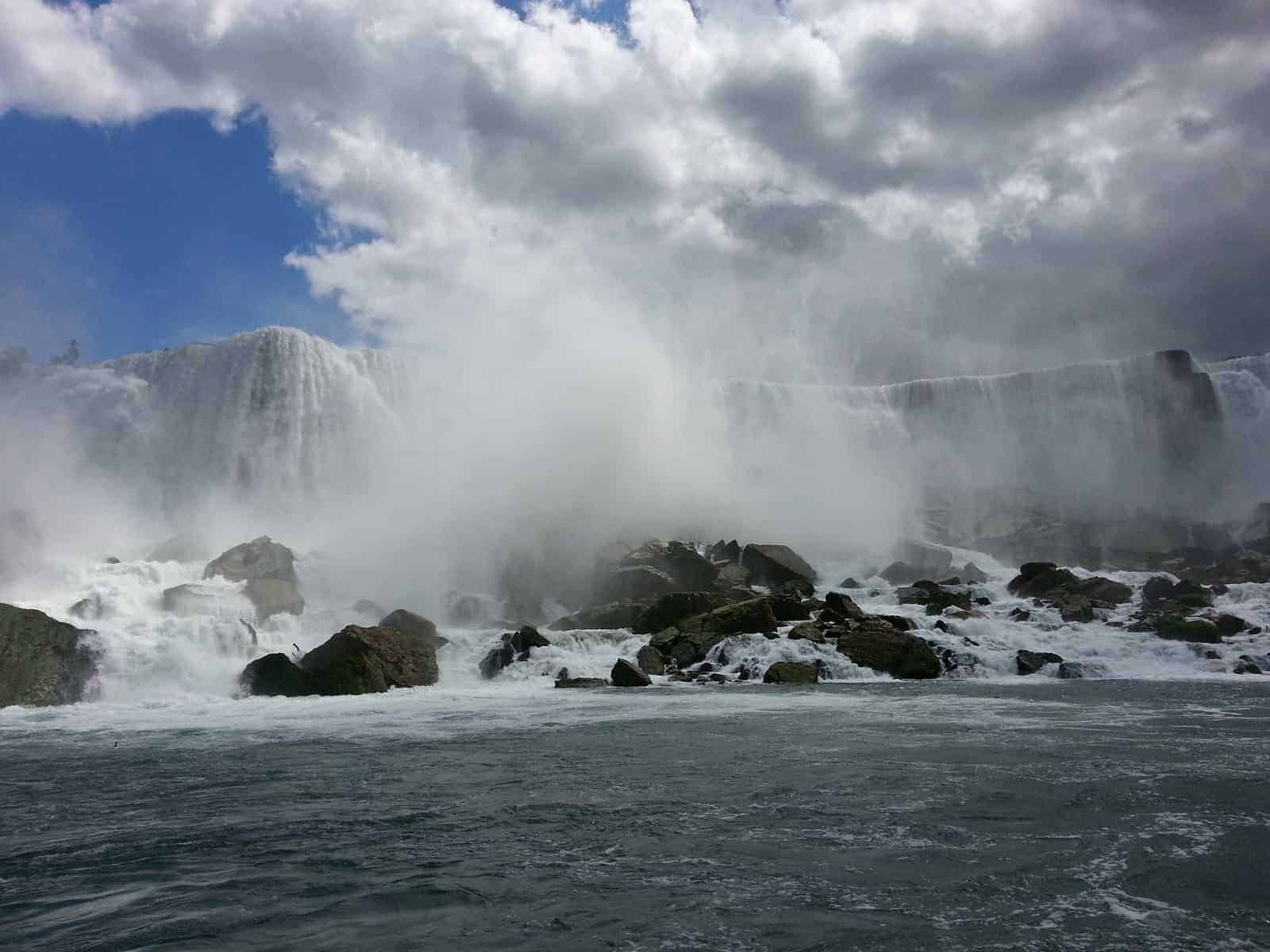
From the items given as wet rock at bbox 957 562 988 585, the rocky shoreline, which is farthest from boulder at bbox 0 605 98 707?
wet rock at bbox 957 562 988 585

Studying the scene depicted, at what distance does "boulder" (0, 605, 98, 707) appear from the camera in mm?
20516

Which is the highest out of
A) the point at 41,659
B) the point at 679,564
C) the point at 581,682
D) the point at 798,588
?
the point at 679,564

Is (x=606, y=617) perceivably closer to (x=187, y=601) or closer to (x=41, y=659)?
(x=187, y=601)

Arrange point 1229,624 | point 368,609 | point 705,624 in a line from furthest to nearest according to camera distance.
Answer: point 368,609 < point 705,624 < point 1229,624

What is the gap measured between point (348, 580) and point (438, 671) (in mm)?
14631

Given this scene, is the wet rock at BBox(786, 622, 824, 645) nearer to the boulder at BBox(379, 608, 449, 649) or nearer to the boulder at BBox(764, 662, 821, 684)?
the boulder at BBox(764, 662, 821, 684)

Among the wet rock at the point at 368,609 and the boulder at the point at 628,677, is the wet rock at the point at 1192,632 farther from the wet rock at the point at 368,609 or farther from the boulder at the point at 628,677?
the wet rock at the point at 368,609

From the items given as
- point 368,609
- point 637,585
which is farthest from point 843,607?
point 368,609

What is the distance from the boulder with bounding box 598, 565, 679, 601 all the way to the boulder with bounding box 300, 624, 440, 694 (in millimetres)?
12749

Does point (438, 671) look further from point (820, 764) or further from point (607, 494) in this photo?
point (607, 494)

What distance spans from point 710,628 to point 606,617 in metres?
5.45

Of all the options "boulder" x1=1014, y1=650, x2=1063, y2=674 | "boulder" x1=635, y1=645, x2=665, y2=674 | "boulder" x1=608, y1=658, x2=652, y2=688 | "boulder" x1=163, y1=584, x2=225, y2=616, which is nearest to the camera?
"boulder" x1=608, y1=658, x2=652, y2=688

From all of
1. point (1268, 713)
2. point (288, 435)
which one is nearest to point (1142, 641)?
point (1268, 713)

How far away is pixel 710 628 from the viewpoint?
94.3ft
